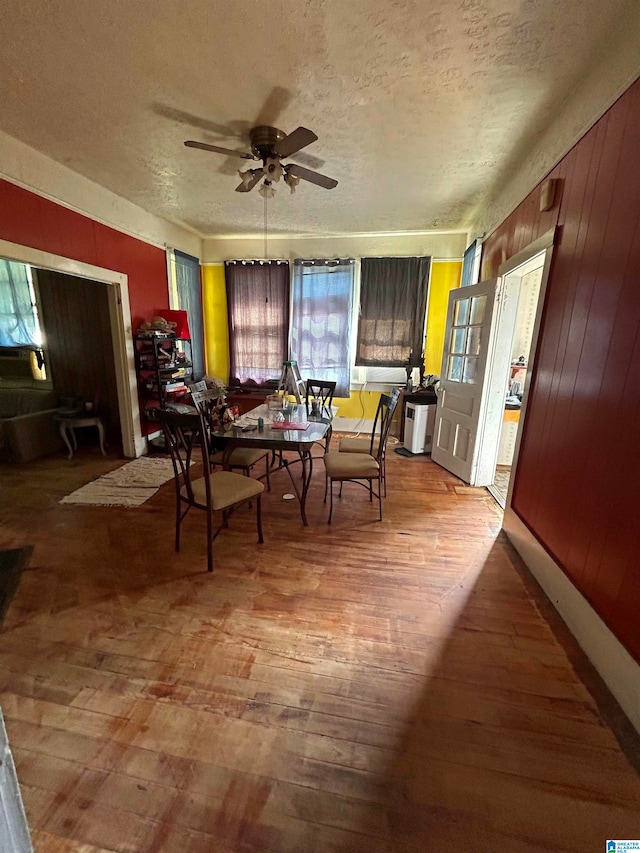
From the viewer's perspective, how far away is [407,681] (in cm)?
148

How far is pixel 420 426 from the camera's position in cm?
→ 430

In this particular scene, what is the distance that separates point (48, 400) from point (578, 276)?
5421 mm

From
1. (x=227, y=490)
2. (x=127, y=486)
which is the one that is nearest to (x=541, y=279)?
(x=227, y=490)

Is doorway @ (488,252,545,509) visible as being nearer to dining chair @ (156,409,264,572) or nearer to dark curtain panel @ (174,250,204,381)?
dining chair @ (156,409,264,572)

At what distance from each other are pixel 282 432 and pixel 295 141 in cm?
183

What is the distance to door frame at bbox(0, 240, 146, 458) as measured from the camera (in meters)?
3.40

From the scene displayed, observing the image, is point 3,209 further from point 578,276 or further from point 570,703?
point 570,703

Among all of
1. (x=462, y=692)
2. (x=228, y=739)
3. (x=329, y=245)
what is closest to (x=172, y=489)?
(x=228, y=739)

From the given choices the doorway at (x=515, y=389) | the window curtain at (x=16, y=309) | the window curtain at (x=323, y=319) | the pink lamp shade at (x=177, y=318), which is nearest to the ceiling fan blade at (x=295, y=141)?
the doorway at (x=515, y=389)

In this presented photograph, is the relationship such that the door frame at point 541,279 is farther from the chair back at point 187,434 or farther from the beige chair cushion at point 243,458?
the chair back at point 187,434

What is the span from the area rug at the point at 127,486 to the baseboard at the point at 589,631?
3.03 m

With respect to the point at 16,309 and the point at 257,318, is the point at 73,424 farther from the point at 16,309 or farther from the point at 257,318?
the point at 257,318

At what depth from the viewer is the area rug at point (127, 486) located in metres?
3.03

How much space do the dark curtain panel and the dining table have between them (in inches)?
102
